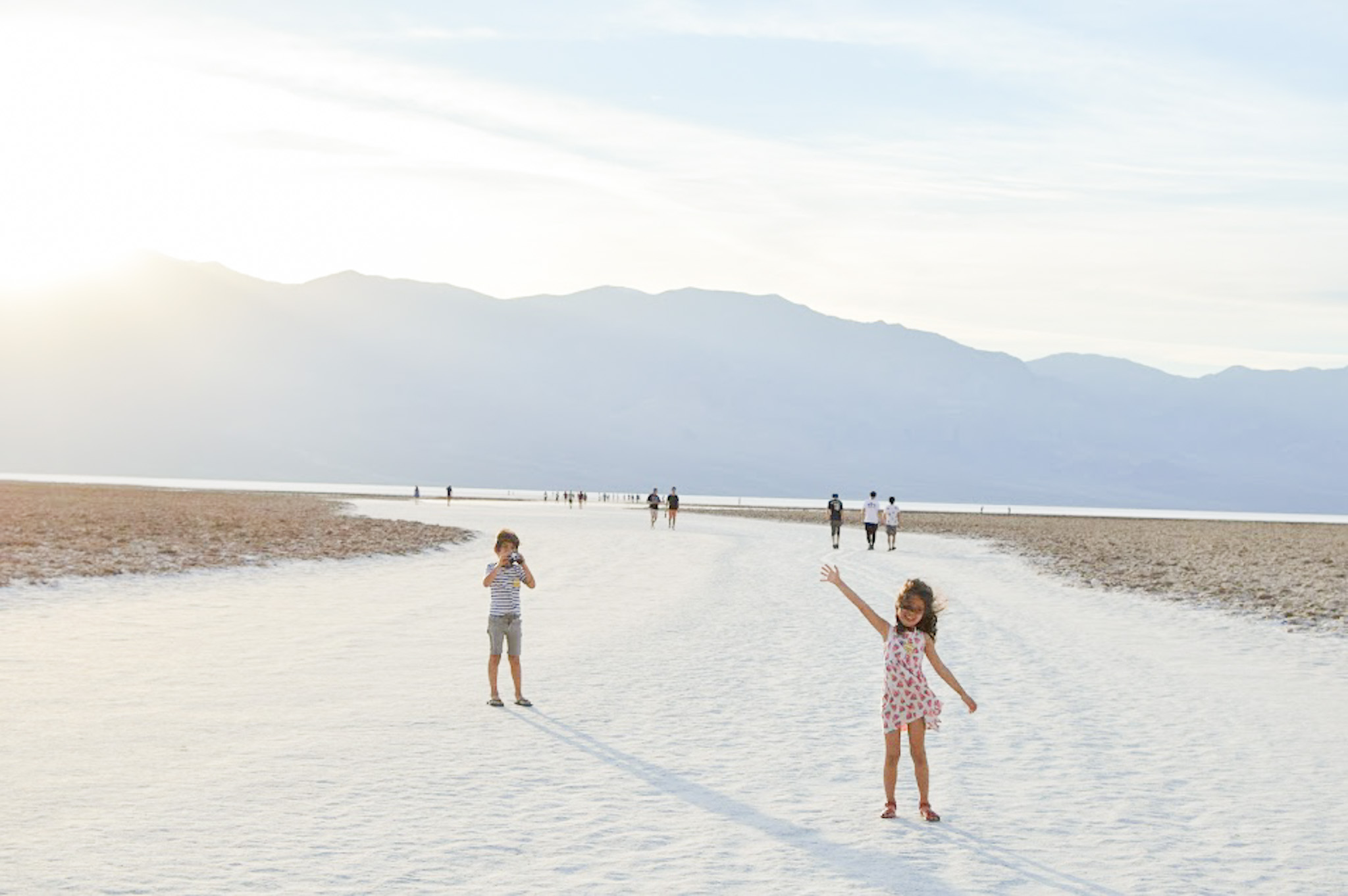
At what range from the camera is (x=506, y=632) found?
541 inches

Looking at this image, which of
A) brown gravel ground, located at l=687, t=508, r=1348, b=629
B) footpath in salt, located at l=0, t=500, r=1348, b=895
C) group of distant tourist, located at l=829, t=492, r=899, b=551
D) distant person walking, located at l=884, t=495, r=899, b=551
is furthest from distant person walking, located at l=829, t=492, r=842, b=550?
footpath in salt, located at l=0, t=500, r=1348, b=895

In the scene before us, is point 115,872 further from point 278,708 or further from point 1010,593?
point 1010,593

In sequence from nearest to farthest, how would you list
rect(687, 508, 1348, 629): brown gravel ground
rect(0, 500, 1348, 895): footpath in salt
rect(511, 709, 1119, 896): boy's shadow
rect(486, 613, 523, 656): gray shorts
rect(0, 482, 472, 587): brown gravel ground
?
rect(511, 709, 1119, 896): boy's shadow < rect(0, 500, 1348, 895): footpath in salt < rect(486, 613, 523, 656): gray shorts < rect(687, 508, 1348, 629): brown gravel ground < rect(0, 482, 472, 587): brown gravel ground

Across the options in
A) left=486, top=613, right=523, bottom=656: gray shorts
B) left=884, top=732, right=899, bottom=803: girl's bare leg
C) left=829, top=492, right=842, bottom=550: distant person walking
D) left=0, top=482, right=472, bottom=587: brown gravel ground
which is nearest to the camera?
left=884, top=732, right=899, bottom=803: girl's bare leg

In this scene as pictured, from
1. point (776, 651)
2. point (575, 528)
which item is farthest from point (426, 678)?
point (575, 528)

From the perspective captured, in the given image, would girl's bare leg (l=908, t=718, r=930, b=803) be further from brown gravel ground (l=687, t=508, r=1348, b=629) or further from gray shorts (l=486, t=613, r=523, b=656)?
brown gravel ground (l=687, t=508, r=1348, b=629)

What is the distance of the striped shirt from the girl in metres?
4.98

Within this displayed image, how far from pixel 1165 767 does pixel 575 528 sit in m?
46.0

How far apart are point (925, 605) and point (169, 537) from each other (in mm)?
Result: 31443

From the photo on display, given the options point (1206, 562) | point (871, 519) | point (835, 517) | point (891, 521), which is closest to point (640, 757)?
point (1206, 562)

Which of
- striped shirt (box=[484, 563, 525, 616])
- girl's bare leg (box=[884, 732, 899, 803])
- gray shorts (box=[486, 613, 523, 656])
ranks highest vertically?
striped shirt (box=[484, 563, 525, 616])

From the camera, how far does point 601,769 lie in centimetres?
1056

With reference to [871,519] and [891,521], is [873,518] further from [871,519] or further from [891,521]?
[891,521]

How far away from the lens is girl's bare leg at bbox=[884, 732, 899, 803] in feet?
30.2
